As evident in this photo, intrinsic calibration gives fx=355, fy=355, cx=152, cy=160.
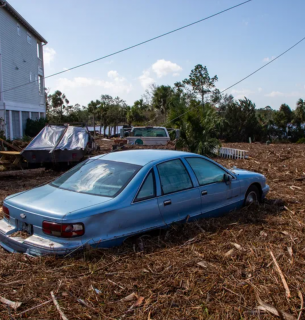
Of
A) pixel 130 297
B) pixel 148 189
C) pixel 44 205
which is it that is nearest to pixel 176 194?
pixel 148 189

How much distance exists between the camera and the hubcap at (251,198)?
21.1ft

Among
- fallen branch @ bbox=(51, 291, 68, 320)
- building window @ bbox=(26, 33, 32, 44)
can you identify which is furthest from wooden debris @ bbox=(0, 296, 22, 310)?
building window @ bbox=(26, 33, 32, 44)

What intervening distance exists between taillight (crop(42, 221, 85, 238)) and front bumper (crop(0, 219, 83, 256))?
86 millimetres

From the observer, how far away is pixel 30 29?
2638 cm

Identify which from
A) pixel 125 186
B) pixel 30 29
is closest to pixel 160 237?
pixel 125 186

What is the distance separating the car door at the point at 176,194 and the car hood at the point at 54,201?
900 millimetres

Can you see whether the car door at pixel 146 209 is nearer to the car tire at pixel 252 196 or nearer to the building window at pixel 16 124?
the car tire at pixel 252 196

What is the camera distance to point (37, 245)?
388 cm

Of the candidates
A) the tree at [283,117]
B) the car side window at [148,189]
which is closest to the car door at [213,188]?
the car side window at [148,189]

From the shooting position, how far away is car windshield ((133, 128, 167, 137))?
1730 centimetres

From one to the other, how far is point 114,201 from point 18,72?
74.0 feet

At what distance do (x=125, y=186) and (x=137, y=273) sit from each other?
1170 mm

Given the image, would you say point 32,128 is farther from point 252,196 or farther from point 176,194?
point 176,194

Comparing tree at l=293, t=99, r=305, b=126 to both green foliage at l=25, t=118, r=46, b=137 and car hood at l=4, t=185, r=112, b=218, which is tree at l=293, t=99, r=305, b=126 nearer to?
green foliage at l=25, t=118, r=46, b=137
